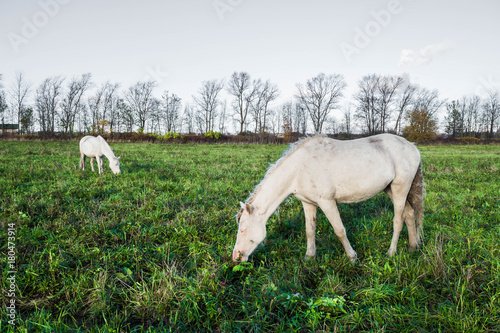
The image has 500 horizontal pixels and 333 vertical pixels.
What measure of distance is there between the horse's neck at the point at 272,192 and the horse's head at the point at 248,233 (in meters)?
0.14

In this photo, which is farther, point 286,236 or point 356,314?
point 286,236

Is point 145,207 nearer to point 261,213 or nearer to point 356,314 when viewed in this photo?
point 261,213

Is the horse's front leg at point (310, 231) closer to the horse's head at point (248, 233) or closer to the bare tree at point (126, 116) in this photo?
the horse's head at point (248, 233)

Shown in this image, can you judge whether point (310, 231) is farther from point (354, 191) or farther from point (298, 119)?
point (298, 119)

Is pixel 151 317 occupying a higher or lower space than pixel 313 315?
lower

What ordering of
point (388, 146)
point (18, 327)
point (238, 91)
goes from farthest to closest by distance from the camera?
point (238, 91)
point (388, 146)
point (18, 327)

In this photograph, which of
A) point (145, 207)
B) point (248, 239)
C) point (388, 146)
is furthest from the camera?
point (145, 207)

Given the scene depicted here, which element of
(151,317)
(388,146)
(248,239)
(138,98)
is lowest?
(151,317)

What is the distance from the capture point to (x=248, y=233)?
339 centimetres

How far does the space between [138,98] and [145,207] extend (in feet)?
208

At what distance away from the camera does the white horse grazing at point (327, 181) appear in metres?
3.43

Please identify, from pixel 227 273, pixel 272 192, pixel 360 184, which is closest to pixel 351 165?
pixel 360 184

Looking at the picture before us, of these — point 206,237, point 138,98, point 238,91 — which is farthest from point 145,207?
point 138,98

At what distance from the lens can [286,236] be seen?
4.52 metres
